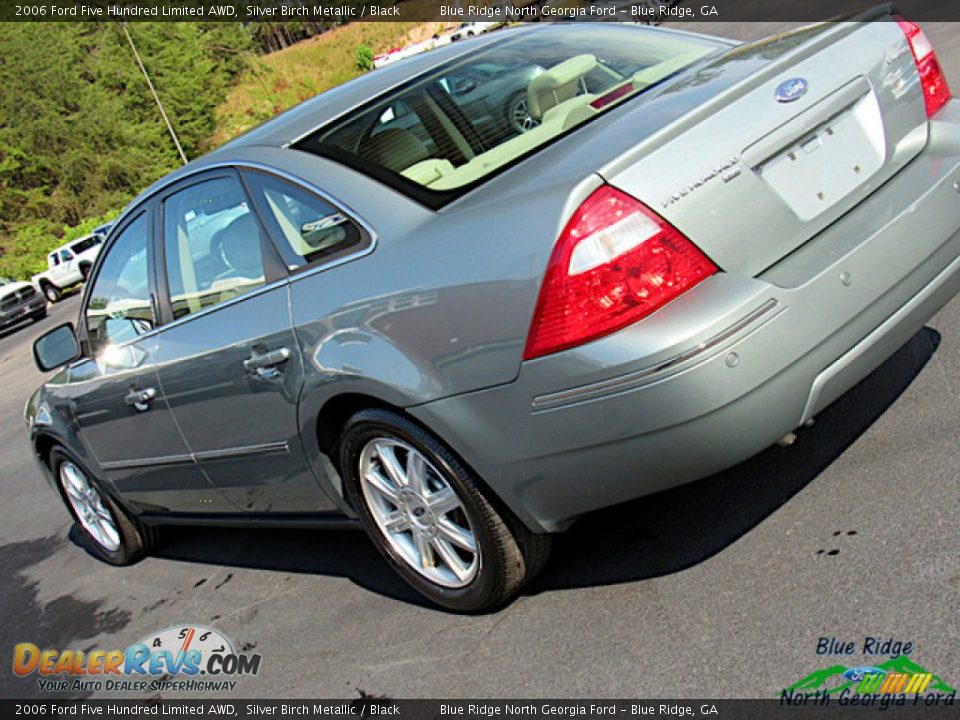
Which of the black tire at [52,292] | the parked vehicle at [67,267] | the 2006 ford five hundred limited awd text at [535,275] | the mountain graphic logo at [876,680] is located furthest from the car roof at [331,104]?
the black tire at [52,292]

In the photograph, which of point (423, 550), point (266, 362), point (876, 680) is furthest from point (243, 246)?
point (876, 680)

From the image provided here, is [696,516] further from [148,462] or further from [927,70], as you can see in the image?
[148,462]

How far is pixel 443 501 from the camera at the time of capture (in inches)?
131

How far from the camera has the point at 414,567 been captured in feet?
11.8

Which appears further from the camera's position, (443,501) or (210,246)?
(210,246)

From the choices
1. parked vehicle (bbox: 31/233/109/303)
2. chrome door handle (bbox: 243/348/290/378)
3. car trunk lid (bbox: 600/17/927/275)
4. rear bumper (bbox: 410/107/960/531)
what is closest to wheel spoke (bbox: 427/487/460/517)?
rear bumper (bbox: 410/107/960/531)

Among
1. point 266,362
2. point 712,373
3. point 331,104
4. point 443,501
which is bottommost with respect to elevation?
point 443,501

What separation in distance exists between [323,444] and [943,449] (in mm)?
2026

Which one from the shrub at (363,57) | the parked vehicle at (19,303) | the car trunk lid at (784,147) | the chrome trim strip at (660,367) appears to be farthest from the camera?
the shrub at (363,57)

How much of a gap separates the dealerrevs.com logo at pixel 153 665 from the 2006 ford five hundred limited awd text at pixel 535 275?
54cm

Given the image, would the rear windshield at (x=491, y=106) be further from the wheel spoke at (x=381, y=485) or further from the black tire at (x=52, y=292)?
the black tire at (x=52, y=292)

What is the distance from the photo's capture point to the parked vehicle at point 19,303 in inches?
941

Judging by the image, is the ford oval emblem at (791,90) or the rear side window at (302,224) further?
the rear side window at (302,224)

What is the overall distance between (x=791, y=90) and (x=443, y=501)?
1594mm
